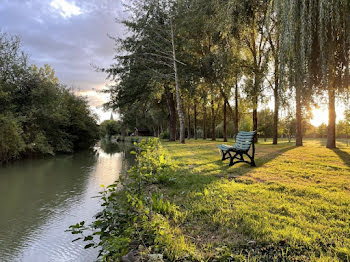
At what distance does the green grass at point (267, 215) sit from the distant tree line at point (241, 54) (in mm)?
2700

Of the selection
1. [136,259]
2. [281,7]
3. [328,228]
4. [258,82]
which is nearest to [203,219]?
[136,259]

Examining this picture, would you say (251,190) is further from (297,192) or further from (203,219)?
(203,219)

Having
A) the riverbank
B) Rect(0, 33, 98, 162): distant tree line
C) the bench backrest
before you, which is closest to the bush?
Rect(0, 33, 98, 162): distant tree line

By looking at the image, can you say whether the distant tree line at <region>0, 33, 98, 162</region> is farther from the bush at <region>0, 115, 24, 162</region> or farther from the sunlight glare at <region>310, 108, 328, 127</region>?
the sunlight glare at <region>310, 108, 328, 127</region>

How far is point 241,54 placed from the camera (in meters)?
18.0

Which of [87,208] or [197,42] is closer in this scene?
[87,208]

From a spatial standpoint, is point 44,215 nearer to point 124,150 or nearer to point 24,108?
point 24,108

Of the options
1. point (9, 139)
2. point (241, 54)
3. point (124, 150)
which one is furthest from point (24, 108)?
point (241, 54)

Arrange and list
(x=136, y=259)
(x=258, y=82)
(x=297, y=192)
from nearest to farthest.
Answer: (x=136, y=259) < (x=297, y=192) < (x=258, y=82)

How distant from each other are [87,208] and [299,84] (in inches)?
253

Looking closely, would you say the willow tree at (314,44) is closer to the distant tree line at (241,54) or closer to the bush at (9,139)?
the distant tree line at (241,54)

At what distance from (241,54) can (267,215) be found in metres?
16.7

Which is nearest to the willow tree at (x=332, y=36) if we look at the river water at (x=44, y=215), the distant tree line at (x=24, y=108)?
the river water at (x=44, y=215)

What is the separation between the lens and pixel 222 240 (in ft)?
8.89
